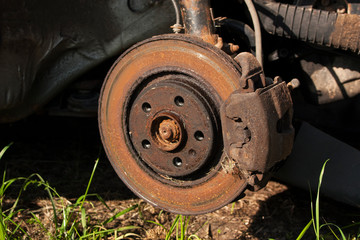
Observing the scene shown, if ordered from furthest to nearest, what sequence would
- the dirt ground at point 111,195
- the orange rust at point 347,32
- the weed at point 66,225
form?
the dirt ground at point 111,195 → the weed at point 66,225 → the orange rust at point 347,32

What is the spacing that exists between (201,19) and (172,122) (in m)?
0.33

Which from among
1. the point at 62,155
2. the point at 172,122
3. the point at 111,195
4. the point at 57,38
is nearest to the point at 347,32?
the point at 172,122

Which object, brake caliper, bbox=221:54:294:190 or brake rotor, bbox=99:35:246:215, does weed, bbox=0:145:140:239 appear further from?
brake caliper, bbox=221:54:294:190

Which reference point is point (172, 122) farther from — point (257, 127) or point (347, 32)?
point (347, 32)

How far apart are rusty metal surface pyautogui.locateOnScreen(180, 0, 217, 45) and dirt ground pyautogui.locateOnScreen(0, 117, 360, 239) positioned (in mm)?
761

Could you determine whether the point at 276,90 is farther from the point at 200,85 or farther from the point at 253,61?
the point at 200,85

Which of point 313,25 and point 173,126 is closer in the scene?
point 173,126

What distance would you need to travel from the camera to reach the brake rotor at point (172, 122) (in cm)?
138

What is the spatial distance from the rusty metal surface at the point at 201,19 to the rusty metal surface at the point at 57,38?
1.30 ft

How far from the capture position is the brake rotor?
1.38 m

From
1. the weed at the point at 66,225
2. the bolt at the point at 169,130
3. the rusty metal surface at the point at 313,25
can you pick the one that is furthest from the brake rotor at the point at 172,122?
the rusty metal surface at the point at 313,25

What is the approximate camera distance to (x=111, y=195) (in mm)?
2139

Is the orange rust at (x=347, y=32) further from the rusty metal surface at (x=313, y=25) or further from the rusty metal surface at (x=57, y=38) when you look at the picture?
the rusty metal surface at (x=57, y=38)

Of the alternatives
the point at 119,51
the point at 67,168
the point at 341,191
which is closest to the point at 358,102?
the point at 341,191
